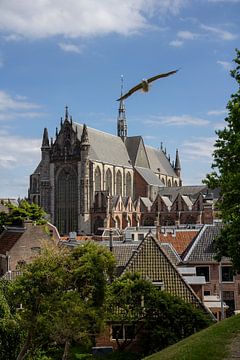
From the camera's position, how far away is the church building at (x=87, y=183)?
111m

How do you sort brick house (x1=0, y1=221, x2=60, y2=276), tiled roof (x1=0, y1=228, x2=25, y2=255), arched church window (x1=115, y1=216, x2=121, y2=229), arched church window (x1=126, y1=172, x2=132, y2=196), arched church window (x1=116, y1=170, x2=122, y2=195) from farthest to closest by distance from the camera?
arched church window (x1=126, y1=172, x2=132, y2=196) → arched church window (x1=116, y1=170, x2=122, y2=195) → arched church window (x1=115, y1=216, x2=121, y2=229) → tiled roof (x1=0, y1=228, x2=25, y2=255) → brick house (x1=0, y1=221, x2=60, y2=276)

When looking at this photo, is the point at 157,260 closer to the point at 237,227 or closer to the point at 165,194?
the point at 237,227

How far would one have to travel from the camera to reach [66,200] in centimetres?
11344

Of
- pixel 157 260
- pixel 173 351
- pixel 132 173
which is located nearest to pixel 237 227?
pixel 173 351

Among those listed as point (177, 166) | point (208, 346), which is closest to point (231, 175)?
point (208, 346)

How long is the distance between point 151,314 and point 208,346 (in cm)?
915

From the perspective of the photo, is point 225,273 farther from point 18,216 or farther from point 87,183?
point 87,183

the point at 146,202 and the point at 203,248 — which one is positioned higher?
the point at 146,202

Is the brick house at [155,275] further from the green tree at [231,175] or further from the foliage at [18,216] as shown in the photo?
the foliage at [18,216]

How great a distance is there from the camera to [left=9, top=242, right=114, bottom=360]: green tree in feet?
71.2

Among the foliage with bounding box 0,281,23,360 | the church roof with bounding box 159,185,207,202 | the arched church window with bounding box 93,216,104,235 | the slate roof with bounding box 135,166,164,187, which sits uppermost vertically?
the slate roof with bounding box 135,166,164,187

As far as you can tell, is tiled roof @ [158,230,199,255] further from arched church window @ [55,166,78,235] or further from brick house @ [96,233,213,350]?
arched church window @ [55,166,78,235]

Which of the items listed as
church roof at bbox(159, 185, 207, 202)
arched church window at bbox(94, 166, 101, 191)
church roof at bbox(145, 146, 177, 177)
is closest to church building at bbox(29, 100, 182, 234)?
arched church window at bbox(94, 166, 101, 191)

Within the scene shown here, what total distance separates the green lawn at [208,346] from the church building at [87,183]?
89764mm
